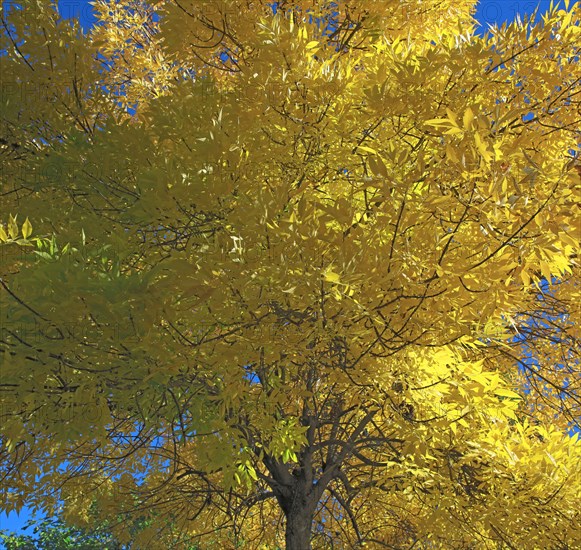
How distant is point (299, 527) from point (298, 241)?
14.8 ft

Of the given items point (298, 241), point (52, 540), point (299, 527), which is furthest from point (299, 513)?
point (52, 540)

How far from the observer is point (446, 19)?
24.1ft

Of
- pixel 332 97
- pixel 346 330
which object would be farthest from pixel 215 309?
pixel 332 97

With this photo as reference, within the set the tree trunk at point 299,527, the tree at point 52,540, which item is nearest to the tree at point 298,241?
the tree trunk at point 299,527

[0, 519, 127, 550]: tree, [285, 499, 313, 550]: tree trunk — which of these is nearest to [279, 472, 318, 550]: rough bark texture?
[285, 499, 313, 550]: tree trunk

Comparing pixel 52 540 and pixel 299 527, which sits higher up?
pixel 52 540

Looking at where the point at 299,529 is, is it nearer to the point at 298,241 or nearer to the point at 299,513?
the point at 299,513

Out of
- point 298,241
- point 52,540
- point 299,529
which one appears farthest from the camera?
point 52,540

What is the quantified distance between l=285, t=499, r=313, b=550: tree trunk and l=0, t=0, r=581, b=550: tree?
4 centimetres

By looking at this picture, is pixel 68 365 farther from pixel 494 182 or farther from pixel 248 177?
pixel 494 182

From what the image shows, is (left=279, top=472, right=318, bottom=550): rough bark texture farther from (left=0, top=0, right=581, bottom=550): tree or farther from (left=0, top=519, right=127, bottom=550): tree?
(left=0, top=519, right=127, bottom=550): tree

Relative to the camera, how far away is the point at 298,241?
3576mm

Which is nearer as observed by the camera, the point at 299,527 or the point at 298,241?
the point at 298,241

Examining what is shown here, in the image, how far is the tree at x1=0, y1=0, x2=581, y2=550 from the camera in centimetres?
364
